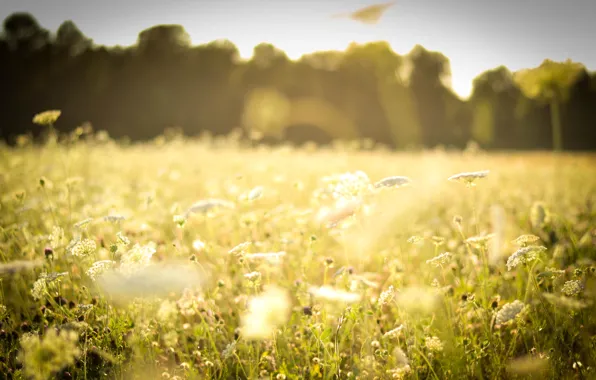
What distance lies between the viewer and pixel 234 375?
2.13m

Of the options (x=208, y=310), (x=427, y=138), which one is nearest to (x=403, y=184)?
(x=208, y=310)

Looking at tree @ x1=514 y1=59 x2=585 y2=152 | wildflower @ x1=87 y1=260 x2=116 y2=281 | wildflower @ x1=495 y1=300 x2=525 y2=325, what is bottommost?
wildflower @ x1=495 y1=300 x2=525 y2=325

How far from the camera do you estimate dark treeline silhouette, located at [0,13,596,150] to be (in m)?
31.5

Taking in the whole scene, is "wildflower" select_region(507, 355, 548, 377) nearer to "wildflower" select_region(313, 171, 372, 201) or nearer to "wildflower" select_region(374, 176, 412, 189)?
"wildflower" select_region(374, 176, 412, 189)

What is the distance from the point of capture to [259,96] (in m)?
36.1

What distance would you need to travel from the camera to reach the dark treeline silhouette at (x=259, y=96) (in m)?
31.5

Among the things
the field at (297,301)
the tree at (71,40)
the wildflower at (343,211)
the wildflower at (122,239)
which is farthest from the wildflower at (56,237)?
the tree at (71,40)

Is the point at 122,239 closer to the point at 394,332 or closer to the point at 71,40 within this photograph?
the point at 394,332

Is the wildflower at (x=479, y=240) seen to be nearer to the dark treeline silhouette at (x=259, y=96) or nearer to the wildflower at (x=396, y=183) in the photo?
the wildflower at (x=396, y=183)

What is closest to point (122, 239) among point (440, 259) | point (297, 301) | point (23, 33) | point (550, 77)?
point (297, 301)

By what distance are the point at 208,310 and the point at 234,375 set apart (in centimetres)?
37

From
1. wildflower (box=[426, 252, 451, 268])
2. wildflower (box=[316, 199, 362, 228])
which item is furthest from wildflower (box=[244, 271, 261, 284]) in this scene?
wildflower (box=[426, 252, 451, 268])

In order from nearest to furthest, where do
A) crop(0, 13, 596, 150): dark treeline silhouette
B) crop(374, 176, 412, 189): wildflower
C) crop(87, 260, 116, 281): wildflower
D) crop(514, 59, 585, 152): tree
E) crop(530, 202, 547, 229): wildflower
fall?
1. crop(87, 260, 116, 281): wildflower
2. crop(374, 176, 412, 189): wildflower
3. crop(530, 202, 547, 229): wildflower
4. crop(514, 59, 585, 152): tree
5. crop(0, 13, 596, 150): dark treeline silhouette

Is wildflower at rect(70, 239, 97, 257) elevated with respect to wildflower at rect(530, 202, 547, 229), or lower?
elevated
